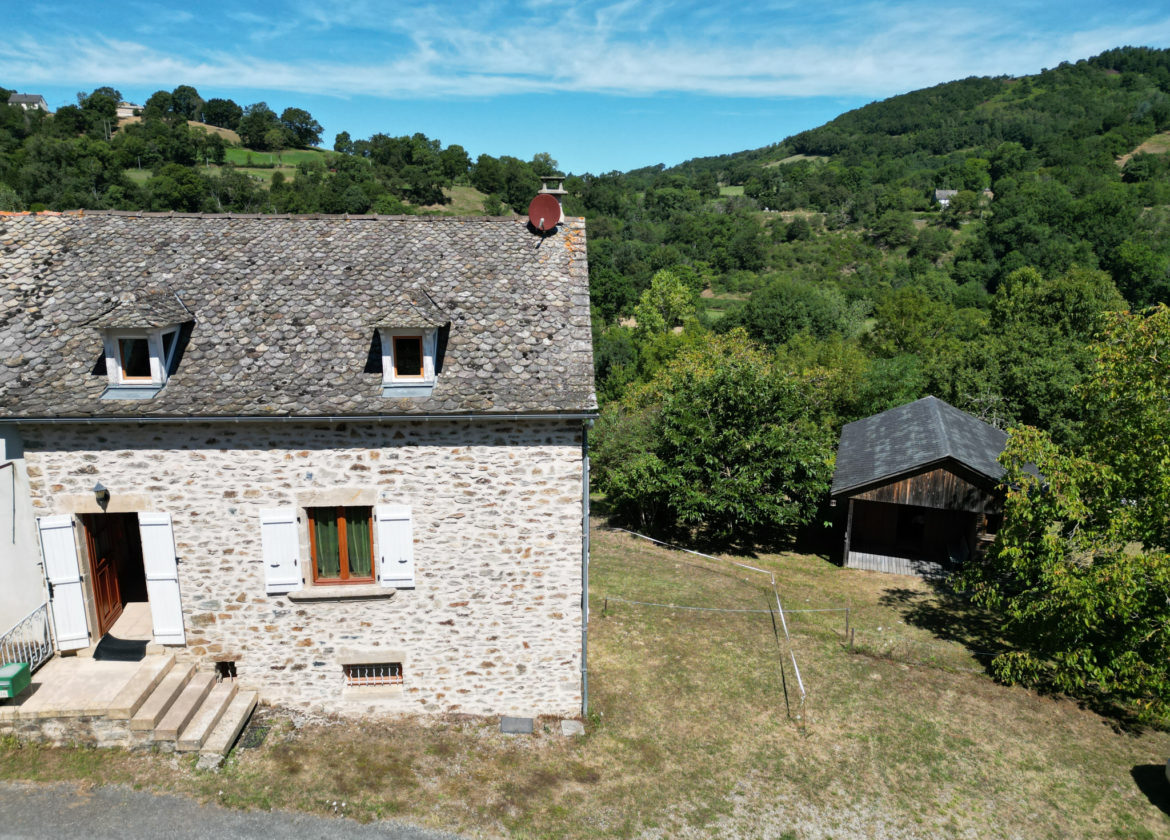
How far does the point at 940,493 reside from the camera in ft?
61.4

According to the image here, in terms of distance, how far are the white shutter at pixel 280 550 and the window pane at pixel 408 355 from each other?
2.55 m

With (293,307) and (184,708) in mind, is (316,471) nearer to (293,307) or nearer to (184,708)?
(293,307)

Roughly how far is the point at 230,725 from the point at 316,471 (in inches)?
149

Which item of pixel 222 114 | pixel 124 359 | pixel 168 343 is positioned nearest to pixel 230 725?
pixel 124 359

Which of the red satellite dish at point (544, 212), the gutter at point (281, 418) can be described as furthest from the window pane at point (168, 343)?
the red satellite dish at point (544, 212)

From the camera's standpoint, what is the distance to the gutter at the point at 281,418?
8992mm

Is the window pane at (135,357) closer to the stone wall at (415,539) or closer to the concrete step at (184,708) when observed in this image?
the stone wall at (415,539)

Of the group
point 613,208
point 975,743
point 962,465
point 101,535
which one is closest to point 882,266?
point 613,208

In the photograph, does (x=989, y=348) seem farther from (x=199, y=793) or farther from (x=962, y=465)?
(x=199, y=793)

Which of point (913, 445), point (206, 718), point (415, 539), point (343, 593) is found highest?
point (415, 539)

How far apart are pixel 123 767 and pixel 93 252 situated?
8.02 m

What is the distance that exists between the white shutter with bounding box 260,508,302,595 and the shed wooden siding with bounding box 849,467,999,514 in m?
15.3

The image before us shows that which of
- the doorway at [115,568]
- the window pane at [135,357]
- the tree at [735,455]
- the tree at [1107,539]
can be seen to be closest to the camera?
the window pane at [135,357]

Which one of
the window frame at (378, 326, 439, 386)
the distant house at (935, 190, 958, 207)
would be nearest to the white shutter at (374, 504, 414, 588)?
the window frame at (378, 326, 439, 386)
